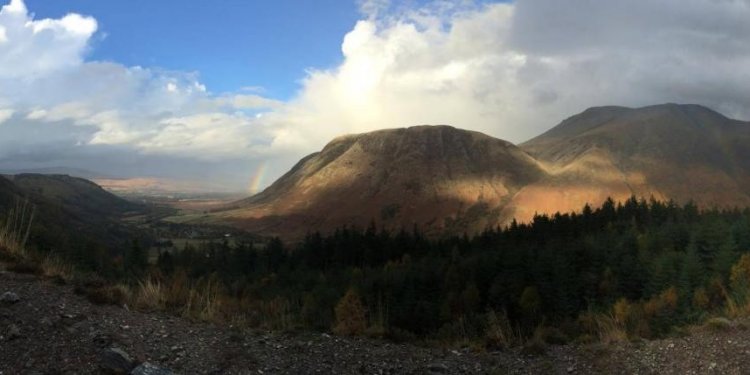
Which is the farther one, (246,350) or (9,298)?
(246,350)

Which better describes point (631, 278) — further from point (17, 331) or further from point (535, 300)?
point (17, 331)

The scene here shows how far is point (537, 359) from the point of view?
34.1 ft

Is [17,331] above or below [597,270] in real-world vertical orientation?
above

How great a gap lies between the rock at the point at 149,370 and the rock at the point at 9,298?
3.27 m

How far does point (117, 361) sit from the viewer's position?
318 inches

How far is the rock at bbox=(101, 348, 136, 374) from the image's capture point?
7.94 meters

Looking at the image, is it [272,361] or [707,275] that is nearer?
[272,361]

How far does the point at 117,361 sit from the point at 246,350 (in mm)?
2250

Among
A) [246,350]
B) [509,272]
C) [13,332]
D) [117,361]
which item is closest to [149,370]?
[117,361]

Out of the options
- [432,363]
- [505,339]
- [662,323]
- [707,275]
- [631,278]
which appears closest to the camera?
[432,363]

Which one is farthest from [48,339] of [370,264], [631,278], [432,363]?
[370,264]

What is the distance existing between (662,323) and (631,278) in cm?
7075

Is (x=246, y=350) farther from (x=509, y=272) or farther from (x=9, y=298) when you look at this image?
(x=509, y=272)

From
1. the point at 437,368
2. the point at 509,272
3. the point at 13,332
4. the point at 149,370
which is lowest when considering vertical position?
the point at 509,272
